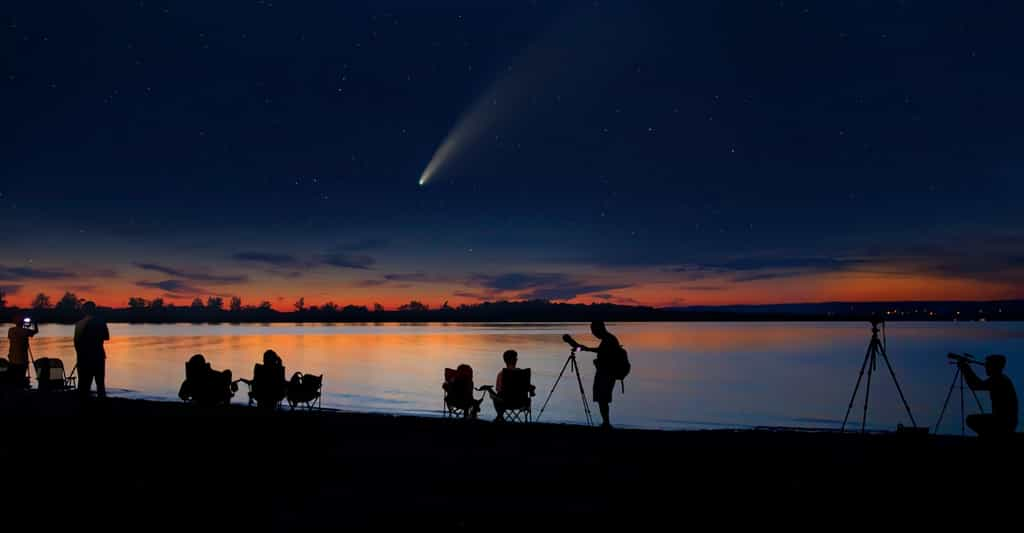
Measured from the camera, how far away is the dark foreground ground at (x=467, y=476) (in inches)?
254

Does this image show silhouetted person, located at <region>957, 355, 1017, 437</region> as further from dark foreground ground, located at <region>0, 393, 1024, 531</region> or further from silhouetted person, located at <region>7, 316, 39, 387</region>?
silhouetted person, located at <region>7, 316, 39, 387</region>

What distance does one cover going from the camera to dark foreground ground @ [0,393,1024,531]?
6453mm

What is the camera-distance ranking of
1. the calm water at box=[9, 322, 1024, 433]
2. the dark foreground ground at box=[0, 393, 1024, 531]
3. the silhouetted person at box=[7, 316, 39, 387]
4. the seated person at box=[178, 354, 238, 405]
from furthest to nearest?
the calm water at box=[9, 322, 1024, 433], the silhouetted person at box=[7, 316, 39, 387], the seated person at box=[178, 354, 238, 405], the dark foreground ground at box=[0, 393, 1024, 531]

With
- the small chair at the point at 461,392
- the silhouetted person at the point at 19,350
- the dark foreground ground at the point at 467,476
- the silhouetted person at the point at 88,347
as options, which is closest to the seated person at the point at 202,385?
the silhouetted person at the point at 88,347

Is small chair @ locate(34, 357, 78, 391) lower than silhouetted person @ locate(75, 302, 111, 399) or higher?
lower

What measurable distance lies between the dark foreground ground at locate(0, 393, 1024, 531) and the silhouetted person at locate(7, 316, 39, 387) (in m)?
7.29

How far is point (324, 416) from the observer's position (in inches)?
539

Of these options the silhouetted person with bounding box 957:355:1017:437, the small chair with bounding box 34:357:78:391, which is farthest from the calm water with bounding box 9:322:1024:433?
the silhouetted person with bounding box 957:355:1017:437

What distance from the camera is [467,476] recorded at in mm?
8180

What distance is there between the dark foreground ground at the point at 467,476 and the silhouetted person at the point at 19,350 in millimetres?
7285

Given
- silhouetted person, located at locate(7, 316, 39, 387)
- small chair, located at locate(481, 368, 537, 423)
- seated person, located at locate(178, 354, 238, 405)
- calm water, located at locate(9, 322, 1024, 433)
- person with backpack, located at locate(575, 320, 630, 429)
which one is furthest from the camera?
calm water, located at locate(9, 322, 1024, 433)

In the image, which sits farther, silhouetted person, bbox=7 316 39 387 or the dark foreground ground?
silhouetted person, bbox=7 316 39 387

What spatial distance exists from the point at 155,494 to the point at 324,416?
660 cm

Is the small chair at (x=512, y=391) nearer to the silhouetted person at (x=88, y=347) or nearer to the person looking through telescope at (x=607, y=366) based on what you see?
the person looking through telescope at (x=607, y=366)
